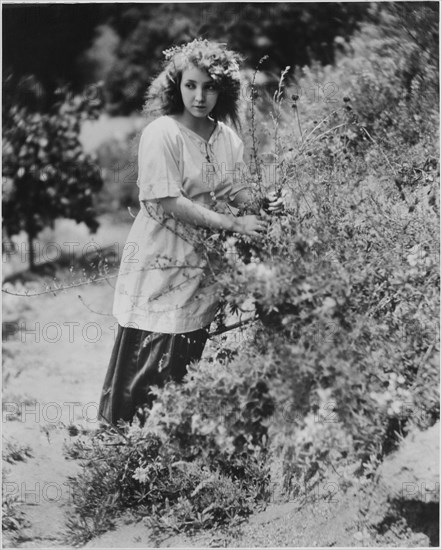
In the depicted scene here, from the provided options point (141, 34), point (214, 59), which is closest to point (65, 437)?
point (214, 59)

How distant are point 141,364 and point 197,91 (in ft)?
3.81

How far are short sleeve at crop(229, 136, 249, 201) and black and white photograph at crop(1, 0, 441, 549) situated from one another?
1cm

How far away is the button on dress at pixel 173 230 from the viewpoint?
278 centimetres

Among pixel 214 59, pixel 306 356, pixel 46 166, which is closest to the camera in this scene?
pixel 306 356

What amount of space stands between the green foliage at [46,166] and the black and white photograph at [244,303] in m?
0.25

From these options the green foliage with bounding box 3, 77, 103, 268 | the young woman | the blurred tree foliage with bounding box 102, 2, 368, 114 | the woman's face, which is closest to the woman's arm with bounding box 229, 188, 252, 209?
the young woman

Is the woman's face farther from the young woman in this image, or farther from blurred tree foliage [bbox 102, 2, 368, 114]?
blurred tree foliage [bbox 102, 2, 368, 114]

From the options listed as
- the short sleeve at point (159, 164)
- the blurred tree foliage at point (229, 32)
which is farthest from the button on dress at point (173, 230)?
the blurred tree foliage at point (229, 32)

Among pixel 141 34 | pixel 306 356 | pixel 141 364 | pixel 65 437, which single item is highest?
pixel 141 34

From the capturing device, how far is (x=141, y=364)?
3.04m

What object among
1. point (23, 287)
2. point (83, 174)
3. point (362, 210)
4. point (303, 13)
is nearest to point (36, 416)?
point (23, 287)

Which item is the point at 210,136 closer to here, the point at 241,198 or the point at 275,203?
the point at 241,198

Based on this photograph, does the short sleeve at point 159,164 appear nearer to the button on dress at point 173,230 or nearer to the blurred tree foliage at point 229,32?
the button on dress at point 173,230

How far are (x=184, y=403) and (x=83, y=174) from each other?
2.17m
